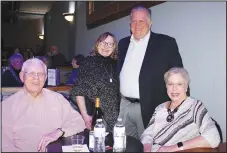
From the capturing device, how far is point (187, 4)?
2.83m

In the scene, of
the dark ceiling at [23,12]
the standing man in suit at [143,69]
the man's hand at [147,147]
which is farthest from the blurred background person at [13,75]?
the dark ceiling at [23,12]

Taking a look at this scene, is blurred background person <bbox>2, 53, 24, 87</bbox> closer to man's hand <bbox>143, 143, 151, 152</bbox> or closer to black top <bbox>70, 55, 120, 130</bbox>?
black top <bbox>70, 55, 120, 130</bbox>

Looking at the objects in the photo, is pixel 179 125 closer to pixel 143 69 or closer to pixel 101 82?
pixel 143 69

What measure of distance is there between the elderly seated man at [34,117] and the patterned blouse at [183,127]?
555 millimetres

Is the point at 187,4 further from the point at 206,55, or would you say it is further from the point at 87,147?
the point at 87,147

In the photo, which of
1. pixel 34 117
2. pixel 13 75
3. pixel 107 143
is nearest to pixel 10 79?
pixel 13 75

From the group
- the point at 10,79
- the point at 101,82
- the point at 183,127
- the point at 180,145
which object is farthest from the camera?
the point at 10,79

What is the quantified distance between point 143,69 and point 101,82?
388 mm

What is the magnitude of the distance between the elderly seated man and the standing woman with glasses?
1.24 ft

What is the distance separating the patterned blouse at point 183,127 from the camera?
1.91 metres

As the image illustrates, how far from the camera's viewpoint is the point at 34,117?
2072 mm

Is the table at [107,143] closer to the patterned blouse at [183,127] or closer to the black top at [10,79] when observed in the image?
the patterned blouse at [183,127]

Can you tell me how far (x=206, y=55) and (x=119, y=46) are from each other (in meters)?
0.82

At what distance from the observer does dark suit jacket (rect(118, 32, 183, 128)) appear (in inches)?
100
